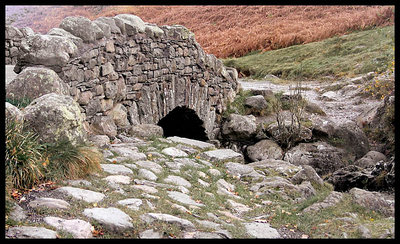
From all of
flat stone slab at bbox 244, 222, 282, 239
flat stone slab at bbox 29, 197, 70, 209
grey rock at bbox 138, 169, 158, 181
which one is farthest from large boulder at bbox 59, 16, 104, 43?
flat stone slab at bbox 244, 222, 282, 239

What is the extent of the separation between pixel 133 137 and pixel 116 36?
7.27ft

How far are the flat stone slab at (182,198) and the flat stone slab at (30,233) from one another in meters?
1.96

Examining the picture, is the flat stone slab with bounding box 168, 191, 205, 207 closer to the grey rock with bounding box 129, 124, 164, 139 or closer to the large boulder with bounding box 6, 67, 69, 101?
the large boulder with bounding box 6, 67, 69, 101

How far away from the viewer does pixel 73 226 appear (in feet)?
12.1

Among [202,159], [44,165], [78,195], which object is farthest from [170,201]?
[202,159]

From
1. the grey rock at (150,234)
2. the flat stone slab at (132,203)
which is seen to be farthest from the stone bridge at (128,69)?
the grey rock at (150,234)

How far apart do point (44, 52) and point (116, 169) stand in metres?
2.63

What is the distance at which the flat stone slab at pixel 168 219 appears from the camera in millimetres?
4078

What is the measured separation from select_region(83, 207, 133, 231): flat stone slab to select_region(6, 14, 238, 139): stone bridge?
381cm

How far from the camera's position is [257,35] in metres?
22.0

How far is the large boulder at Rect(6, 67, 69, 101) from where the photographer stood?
6.30m

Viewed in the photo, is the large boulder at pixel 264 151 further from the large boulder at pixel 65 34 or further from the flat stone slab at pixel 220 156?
the large boulder at pixel 65 34

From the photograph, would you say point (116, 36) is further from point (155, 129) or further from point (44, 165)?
point (44, 165)

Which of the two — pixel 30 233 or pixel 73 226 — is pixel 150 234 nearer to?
pixel 73 226
